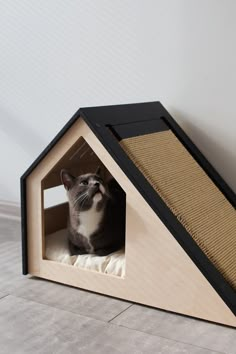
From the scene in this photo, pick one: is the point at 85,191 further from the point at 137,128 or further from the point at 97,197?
the point at 137,128

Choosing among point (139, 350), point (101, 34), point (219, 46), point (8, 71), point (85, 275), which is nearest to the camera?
point (139, 350)

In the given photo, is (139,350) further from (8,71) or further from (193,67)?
(8,71)

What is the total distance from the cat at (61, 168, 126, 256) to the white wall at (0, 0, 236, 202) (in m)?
0.43

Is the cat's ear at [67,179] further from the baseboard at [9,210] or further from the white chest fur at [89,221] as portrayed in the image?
the baseboard at [9,210]

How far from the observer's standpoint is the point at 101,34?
6.21ft

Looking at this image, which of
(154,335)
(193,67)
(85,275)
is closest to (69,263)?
(85,275)

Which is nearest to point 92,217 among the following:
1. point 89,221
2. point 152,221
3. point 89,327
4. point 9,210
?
point 89,221

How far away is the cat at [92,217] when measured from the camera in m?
1.51

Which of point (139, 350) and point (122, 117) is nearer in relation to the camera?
point (139, 350)

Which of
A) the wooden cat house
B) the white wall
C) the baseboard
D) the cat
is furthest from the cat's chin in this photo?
the baseboard

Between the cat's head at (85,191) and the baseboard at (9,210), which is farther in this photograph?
the baseboard at (9,210)

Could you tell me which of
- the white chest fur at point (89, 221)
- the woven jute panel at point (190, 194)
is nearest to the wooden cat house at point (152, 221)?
the woven jute panel at point (190, 194)

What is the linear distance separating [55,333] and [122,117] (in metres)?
0.63

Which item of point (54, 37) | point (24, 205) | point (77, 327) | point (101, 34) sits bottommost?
point (77, 327)
